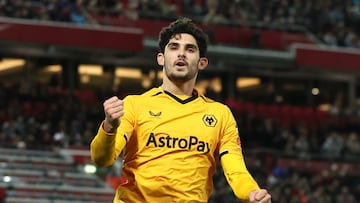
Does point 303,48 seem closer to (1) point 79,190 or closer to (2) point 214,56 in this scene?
(2) point 214,56

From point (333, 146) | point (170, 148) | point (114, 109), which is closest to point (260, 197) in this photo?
point (170, 148)

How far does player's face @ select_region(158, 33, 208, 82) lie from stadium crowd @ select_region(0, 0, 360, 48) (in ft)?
67.4

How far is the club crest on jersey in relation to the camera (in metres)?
7.30

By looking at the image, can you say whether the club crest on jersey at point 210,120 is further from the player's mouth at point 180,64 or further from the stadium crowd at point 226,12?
the stadium crowd at point 226,12

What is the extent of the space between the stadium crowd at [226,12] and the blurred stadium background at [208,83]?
0.04 m

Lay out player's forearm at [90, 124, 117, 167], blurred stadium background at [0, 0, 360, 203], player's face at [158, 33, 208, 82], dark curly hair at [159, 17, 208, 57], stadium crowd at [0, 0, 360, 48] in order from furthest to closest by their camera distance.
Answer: stadium crowd at [0, 0, 360, 48] → blurred stadium background at [0, 0, 360, 203] → dark curly hair at [159, 17, 208, 57] → player's face at [158, 33, 208, 82] → player's forearm at [90, 124, 117, 167]

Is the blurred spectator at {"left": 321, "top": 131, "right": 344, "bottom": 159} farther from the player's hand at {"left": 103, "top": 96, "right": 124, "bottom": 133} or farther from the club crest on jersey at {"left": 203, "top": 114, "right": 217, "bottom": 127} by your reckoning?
the player's hand at {"left": 103, "top": 96, "right": 124, "bottom": 133}

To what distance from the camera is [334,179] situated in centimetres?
2628

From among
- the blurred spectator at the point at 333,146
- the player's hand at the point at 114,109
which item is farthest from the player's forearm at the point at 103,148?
the blurred spectator at the point at 333,146

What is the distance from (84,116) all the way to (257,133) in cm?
539

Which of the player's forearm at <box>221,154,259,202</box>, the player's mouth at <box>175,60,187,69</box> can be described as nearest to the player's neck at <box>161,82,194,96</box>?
the player's mouth at <box>175,60,187,69</box>

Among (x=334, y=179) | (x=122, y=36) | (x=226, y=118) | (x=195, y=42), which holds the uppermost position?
(x=195, y=42)

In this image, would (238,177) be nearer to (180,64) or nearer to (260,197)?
(260,197)

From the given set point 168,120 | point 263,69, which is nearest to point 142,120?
point 168,120
